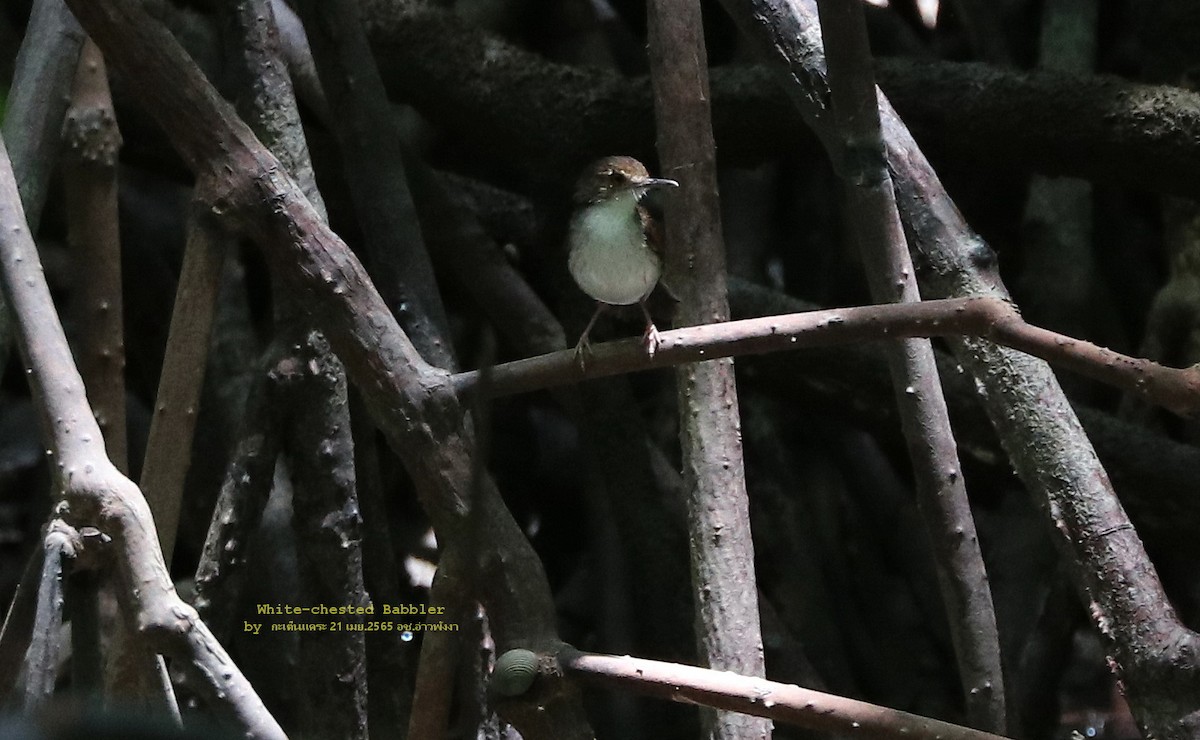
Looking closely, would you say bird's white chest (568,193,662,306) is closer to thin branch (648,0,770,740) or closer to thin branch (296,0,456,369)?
thin branch (648,0,770,740)

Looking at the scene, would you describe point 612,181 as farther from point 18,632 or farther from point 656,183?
point 18,632

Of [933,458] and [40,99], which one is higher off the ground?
[40,99]

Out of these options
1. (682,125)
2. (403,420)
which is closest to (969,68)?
(682,125)

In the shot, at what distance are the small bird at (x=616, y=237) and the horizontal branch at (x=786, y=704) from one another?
55 centimetres

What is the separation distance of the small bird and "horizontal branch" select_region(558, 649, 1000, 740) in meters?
0.55

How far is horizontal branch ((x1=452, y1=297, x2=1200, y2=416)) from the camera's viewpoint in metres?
1.26

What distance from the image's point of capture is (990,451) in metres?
2.77

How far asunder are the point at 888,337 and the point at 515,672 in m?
0.57

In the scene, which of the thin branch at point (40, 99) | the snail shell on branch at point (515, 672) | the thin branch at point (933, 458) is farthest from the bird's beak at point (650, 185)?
the thin branch at point (40, 99)

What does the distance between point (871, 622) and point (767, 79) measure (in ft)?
4.68

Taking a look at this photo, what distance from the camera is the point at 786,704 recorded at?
4.50 ft

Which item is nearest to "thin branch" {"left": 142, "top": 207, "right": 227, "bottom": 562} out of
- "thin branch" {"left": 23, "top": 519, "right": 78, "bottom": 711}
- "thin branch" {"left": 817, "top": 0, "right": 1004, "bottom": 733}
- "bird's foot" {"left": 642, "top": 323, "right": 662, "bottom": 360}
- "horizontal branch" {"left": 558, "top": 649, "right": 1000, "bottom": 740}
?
"thin branch" {"left": 23, "top": 519, "right": 78, "bottom": 711}

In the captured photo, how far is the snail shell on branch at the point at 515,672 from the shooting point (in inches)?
55.7

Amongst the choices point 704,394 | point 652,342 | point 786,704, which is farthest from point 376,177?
point 786,704
